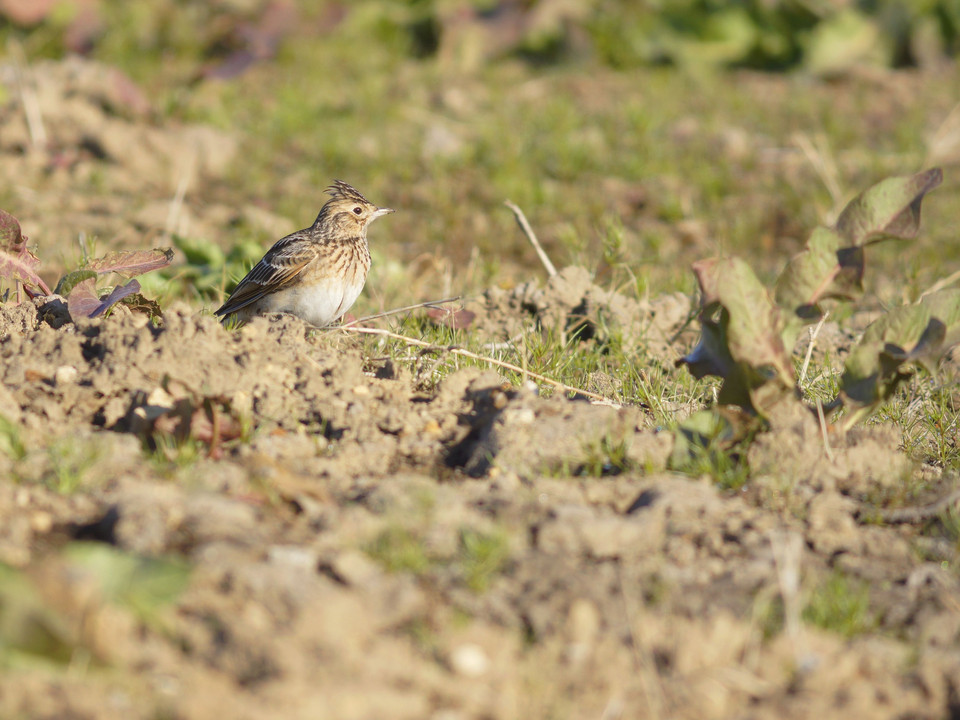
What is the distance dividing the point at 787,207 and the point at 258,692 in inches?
270

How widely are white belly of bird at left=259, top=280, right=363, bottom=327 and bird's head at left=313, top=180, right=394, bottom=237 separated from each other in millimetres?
497

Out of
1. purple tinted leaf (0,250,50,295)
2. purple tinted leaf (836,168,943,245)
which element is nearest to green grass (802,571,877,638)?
purple tinted leaf (836,168,943,245)

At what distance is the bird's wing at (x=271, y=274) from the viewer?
5668 mm

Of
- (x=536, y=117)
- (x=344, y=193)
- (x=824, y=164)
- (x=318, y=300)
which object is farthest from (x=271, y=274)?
(x=536, y=117)

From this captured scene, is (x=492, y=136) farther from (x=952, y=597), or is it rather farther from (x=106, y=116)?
(x=952, y=597)

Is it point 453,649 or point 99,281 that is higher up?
point 99,281

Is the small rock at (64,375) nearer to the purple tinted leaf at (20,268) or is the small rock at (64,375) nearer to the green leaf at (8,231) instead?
the purple tinted leaf at (20,268)

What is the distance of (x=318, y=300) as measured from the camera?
5598mm

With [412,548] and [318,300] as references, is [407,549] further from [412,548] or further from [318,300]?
[318,300]

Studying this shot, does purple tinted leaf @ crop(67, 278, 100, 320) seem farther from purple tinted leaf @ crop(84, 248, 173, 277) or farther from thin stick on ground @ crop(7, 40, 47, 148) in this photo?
thin stick on ground @ crop(7, 40, 47, 148)

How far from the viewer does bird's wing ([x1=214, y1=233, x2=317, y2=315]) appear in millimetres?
5668

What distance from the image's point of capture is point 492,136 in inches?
360

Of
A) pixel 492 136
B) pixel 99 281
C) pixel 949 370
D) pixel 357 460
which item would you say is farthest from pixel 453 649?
pixel 492 136

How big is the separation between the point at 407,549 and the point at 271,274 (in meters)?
3.10
